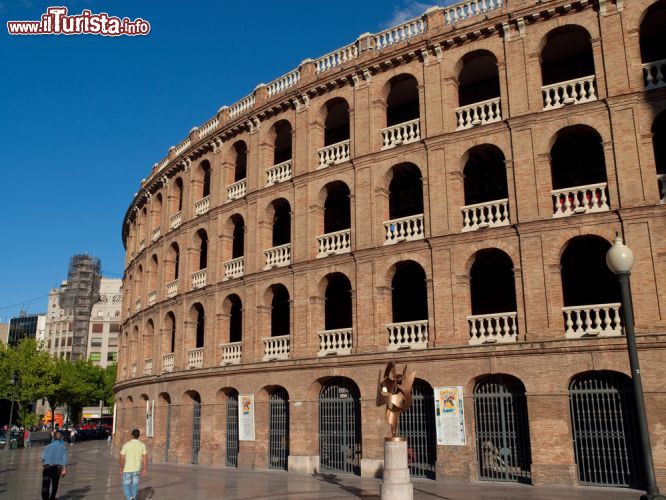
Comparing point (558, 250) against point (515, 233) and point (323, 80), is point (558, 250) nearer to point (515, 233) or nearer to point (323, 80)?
point (515, 233)

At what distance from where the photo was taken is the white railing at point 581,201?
19.5m

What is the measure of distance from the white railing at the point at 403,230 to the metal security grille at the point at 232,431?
10.4m

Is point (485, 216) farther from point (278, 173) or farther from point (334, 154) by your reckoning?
point (278, 173)

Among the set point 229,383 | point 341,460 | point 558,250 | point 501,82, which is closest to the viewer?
point 558,250

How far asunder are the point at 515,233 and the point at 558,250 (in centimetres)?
146

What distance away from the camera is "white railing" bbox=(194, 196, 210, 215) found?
3192cm

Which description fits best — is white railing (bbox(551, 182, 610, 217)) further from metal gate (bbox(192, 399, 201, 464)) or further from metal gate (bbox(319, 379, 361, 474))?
metal gate (bbox(192, 399, 201, 464))

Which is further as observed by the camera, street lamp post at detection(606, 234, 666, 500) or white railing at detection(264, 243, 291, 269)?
white railing at detection(264, 243, 291, 269)

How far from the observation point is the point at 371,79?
25.1 meters

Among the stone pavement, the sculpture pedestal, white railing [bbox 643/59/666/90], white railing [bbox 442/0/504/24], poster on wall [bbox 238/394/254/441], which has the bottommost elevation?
the stone pavement

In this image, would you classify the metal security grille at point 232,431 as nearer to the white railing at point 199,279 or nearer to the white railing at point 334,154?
the white railing at point 199,279

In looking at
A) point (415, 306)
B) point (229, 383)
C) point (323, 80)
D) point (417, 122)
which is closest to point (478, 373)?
point (415, 306)

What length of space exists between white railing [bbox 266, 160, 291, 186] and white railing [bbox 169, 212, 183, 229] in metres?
7.61

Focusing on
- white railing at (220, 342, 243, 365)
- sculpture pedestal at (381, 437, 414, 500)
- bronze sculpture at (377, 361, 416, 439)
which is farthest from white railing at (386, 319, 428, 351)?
white railing at (220, 342, 243, 365)
